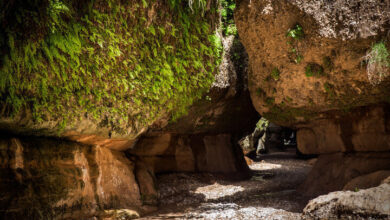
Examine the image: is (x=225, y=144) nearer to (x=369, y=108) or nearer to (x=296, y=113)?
(x=296, y=113)

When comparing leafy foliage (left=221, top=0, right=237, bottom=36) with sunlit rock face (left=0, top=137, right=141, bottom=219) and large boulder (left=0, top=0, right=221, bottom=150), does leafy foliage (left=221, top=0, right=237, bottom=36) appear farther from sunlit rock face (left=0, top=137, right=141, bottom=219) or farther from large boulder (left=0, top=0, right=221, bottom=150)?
sunlit rock face (left=0, top=137, right=141, bottom=219)

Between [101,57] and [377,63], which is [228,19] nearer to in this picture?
[377,63]

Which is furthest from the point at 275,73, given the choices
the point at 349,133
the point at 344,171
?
the point at 344,171

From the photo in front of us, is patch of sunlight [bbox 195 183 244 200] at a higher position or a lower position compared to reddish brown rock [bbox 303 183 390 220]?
lower

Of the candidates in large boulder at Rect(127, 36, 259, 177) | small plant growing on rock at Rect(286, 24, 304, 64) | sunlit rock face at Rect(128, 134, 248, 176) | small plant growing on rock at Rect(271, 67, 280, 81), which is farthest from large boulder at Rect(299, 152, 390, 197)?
sunlit rock face at Rect(128, 134, 248, 176)

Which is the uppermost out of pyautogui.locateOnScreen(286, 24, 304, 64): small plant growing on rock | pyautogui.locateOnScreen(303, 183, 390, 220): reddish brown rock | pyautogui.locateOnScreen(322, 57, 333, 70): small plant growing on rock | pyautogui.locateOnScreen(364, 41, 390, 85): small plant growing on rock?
pyautogui.locateOnScreen(286, 24, 304, 64): small plant growing on rock

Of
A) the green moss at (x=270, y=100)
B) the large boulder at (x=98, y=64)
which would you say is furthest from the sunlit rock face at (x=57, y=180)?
the green moss at (x=270, y=100)

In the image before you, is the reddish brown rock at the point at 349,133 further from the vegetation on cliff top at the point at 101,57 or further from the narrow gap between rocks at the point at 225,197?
the vegetation on cliff top at the point at 101,57

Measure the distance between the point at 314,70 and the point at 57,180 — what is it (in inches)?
253

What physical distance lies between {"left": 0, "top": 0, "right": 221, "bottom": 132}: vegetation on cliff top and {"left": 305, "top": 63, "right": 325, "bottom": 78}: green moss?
106 inches

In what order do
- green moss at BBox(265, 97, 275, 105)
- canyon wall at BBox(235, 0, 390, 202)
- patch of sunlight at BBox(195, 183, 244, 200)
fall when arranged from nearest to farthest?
canyon wall at BBox(235, 0, 390, 202)
green moss at BBox(265, 97, 275, 105)
patch of sunlight at BBox(195, 183, 244, 200)

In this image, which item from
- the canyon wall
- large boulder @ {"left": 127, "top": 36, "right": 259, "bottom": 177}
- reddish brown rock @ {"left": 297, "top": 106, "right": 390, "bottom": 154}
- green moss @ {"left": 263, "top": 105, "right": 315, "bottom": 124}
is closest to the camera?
the canyon wall

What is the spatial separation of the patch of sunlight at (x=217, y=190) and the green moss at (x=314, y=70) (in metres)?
4.40

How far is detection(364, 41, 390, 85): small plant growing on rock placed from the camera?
5.17 meters
